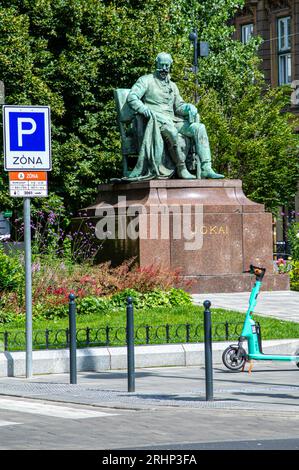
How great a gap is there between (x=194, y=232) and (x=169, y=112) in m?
2.39

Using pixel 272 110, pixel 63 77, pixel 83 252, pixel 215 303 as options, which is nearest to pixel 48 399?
pixel 215 303

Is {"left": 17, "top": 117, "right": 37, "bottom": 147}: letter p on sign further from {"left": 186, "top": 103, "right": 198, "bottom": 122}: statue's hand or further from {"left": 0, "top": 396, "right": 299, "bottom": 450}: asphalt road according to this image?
{"left": 186, "top": 103, "right": 198, "bottom": 122}: statue's hand

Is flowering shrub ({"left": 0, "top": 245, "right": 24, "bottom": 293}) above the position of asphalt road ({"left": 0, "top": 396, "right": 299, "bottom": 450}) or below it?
above

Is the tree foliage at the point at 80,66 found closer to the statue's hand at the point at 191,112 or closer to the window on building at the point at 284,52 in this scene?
the statue's hand at the point at 191,112

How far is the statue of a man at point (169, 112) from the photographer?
907 inches

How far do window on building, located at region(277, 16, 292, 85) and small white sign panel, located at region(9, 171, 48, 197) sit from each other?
46762 millimetres

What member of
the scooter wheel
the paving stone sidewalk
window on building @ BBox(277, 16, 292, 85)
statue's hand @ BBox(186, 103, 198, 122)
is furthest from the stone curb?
window on building @ BBox(277, 16, 292, 85)

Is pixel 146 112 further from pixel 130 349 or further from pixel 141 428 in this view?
pixel 141 428

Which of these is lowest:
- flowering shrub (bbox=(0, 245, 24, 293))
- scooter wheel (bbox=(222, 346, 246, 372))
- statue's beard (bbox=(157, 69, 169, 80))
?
scooter wheel (bbox=(222, 346, 246, 372))

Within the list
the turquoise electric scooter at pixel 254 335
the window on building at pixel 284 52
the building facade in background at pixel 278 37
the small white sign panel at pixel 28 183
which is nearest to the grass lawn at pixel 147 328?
the small white sign panel at pixel 28 183

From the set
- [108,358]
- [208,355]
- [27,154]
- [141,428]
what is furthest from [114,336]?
[141,428]

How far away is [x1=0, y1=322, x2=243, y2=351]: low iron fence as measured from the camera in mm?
15750

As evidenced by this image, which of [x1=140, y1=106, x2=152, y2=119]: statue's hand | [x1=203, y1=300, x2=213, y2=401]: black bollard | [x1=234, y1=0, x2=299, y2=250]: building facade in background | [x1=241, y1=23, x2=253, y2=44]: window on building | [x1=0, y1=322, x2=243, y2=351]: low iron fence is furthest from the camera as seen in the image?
[x1=241, y1=23, x2=253, y2=44]: window on building

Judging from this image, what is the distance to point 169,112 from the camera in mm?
23500
